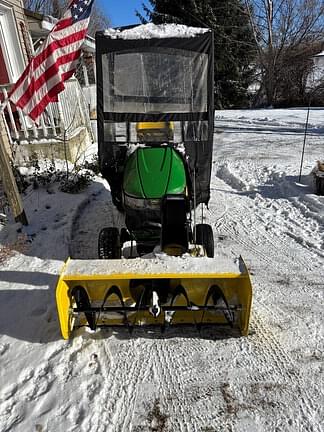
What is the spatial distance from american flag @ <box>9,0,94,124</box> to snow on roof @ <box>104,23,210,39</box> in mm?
559

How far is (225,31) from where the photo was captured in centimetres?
2248

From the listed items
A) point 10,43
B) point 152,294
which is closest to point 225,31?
point 10,43

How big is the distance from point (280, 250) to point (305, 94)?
21.8 metres

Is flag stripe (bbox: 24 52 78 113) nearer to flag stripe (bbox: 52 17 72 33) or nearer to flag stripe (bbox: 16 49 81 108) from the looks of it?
flag stripe (bbox: 16 49 81 108)

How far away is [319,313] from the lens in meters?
3.40

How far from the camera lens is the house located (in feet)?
27.3

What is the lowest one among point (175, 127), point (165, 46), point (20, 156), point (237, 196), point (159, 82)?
point (237, 196)

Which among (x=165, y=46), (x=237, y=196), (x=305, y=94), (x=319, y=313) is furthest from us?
(x=305, y=94)

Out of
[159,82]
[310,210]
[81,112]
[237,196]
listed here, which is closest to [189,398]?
[159,82]

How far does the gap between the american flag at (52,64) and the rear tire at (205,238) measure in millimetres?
2484

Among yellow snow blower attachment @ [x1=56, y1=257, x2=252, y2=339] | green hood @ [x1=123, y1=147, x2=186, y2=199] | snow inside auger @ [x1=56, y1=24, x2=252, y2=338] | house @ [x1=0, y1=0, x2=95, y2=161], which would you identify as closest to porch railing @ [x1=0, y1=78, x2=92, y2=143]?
house @ [x1=0, y1=0, x2=95, y2=161]

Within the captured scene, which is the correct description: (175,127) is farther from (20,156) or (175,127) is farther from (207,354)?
(20,156)

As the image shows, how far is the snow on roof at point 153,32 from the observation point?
4.27 m

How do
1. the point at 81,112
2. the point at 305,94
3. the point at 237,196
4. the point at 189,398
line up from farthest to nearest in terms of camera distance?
the point at 305,94, the point at 81,112, the point at 237,196, the point at 189,398
